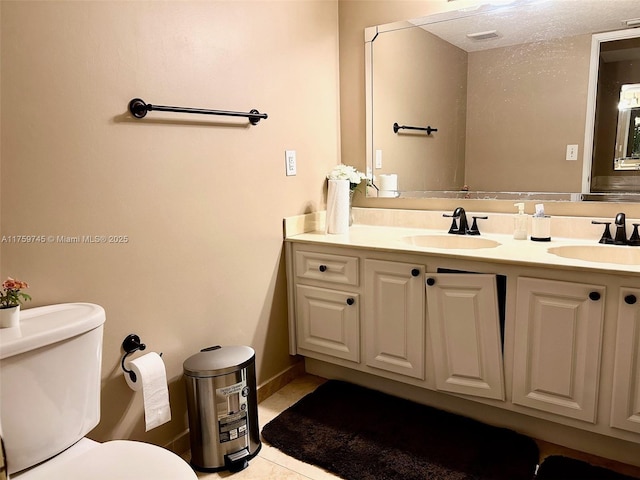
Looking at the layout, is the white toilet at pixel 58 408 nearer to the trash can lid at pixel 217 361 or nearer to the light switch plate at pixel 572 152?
the trash can lid at pixel 217 361

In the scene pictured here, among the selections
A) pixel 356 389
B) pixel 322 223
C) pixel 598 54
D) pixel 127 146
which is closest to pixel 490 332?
pixel 356 389

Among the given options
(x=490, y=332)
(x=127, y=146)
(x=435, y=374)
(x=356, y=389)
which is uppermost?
(x=127, y=146)

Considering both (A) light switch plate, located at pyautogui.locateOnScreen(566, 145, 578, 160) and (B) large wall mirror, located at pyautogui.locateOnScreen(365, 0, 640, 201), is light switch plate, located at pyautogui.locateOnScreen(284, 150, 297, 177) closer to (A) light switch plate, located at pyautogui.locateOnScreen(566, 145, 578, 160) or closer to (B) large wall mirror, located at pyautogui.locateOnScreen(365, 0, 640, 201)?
(B) large wall mirror, located at pyautogui.locateOnScreen(365, 0, 640, 201)

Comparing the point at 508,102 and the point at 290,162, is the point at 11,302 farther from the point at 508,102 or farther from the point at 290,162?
the point at 508,102

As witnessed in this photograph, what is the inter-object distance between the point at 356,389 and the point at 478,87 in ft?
5.21

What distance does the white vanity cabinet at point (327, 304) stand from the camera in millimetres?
2184

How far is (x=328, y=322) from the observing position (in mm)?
2283

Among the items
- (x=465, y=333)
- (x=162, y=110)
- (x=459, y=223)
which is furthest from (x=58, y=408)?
(x=459, y=223)

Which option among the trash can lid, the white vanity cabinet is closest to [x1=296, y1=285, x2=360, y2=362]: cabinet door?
the white vanity cabinet

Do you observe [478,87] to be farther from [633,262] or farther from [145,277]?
[145,277]

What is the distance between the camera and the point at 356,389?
236cm

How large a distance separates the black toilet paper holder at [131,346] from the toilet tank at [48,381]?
9.5 inches

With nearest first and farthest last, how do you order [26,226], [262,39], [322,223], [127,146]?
[26,226] → [127,146] → [262,39] → [322,223]

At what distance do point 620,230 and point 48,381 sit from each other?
208 cm
